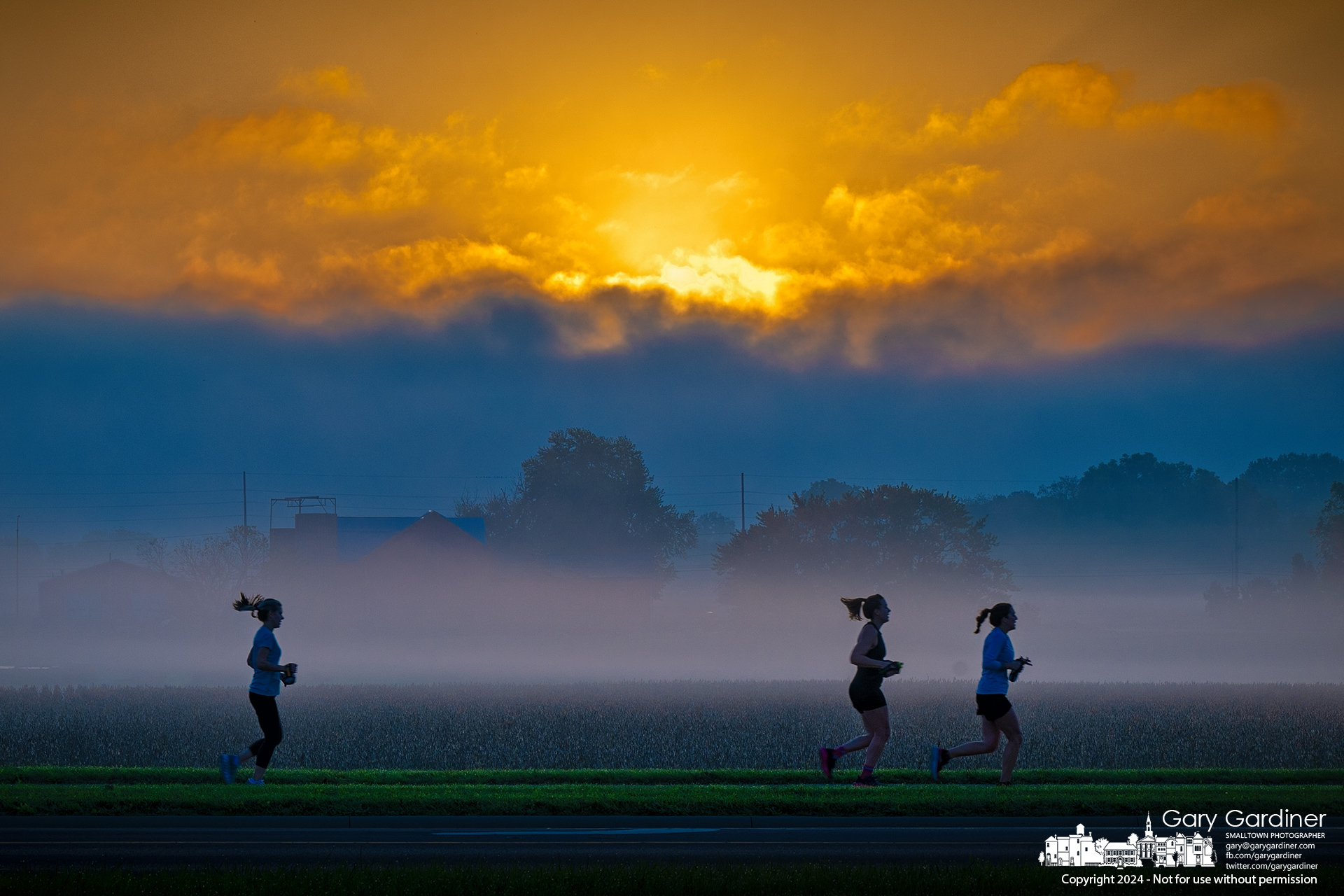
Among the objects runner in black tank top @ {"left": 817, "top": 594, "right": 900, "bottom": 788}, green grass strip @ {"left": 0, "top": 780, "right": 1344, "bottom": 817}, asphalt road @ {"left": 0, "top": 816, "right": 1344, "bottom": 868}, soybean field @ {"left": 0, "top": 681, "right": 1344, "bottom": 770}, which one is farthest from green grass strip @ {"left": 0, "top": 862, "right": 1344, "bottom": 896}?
soybean field @ {"left": 0, "top": 681, "right": 1344, "bottom": 770}

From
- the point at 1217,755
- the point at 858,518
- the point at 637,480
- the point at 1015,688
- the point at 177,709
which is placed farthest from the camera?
the point at 637,480

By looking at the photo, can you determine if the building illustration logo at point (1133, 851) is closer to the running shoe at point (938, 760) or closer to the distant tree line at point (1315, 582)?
the running shoe at point (938, 760)

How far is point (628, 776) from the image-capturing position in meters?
16.5

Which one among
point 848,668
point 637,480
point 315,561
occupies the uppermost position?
point 637,480

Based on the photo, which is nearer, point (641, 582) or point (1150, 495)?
point (641, 582)

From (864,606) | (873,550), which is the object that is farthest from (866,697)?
(873,550)

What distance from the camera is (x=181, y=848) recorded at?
11.1m

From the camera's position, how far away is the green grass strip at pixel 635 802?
13164 mm

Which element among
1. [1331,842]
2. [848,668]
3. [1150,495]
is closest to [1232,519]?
[1150,495]

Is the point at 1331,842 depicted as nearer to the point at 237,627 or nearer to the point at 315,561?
the point at 315,561

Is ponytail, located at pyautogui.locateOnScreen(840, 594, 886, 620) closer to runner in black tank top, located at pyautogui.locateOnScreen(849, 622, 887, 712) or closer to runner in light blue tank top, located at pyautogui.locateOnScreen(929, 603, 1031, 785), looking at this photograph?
runner in black tank top, located at pyautogui.locateOnScreen(849, 622, 887, 712)

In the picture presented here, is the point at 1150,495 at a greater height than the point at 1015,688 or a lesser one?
greater

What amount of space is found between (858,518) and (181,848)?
77644 millimetres

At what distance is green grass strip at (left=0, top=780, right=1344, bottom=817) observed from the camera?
13164mm
